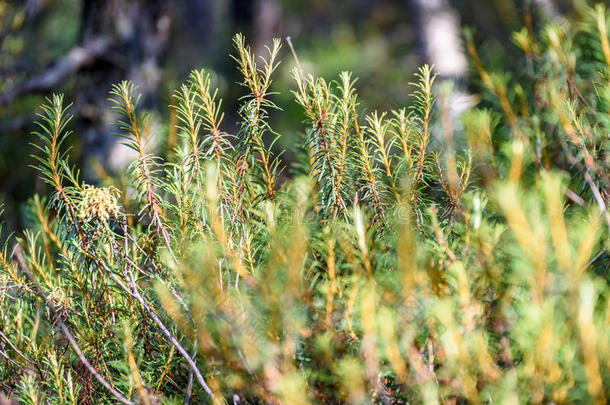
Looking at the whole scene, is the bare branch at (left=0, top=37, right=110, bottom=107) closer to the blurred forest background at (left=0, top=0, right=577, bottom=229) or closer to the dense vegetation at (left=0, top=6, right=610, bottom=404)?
the blurred forest background at (left=0, top=0, right=577, bottom=229)

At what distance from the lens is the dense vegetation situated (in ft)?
1.53

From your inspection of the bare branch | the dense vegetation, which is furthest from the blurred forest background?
the dense vegetation

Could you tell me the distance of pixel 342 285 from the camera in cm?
61

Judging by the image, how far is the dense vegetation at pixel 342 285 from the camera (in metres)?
0.47

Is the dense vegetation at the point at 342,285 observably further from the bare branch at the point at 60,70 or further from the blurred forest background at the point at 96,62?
the bare branch at the point at 60,70

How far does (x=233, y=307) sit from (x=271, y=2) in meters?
5.32

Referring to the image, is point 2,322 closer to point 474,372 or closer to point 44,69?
point 474,372

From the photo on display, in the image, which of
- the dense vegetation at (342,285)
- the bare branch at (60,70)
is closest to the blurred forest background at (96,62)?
the bare branch at (60,70)

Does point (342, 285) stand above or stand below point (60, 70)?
below

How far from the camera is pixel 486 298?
0.58 metres

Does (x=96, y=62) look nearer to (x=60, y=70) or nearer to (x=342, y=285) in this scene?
(x=60, y=70)

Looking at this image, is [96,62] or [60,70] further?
[96,62]

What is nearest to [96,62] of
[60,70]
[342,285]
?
[60,70]

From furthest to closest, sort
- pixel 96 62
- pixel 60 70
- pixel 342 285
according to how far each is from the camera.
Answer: pixel 96 62 → pixel 60 70 → pixel 342 285
